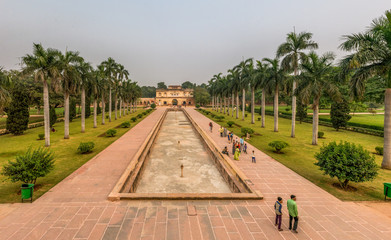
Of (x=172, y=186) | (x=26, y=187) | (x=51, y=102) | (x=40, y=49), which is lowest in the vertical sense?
(x=172, y=186)

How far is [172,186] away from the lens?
10.2m

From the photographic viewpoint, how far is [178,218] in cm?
646

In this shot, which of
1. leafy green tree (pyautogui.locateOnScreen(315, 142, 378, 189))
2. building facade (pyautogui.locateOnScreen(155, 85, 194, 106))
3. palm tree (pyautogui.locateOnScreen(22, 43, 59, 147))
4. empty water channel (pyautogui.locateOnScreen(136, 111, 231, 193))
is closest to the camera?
leafy green tree (pyautogui.locateOnScreen(315, 142, 378, 189))

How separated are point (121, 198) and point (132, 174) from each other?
2935 mm

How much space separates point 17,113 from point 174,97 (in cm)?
8024

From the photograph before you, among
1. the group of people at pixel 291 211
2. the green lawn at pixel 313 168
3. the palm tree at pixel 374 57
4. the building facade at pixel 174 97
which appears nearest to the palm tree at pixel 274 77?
the green lawn at pixel 313 168

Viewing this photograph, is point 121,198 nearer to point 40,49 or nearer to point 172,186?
point 172,186

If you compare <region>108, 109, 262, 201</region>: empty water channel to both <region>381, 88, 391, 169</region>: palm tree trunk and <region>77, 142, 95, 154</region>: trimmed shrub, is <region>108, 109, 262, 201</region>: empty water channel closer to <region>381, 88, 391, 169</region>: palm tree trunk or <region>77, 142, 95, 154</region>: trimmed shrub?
<region>77, 142, 95, 154</region>: trimmed shrub

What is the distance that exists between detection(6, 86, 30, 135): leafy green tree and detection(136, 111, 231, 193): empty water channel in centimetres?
1672

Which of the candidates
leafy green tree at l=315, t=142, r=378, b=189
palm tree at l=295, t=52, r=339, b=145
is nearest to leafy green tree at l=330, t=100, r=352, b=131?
palm tree at l=295, t=52, r=339, b=145

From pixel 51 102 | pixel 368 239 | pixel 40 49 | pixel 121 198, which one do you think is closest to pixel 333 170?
pixel 368 239

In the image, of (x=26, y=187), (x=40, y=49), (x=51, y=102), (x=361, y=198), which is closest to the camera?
(x=26, y=187)

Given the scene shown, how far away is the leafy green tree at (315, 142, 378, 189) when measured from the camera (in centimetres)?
811

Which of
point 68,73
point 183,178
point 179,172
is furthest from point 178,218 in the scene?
point 68,73
